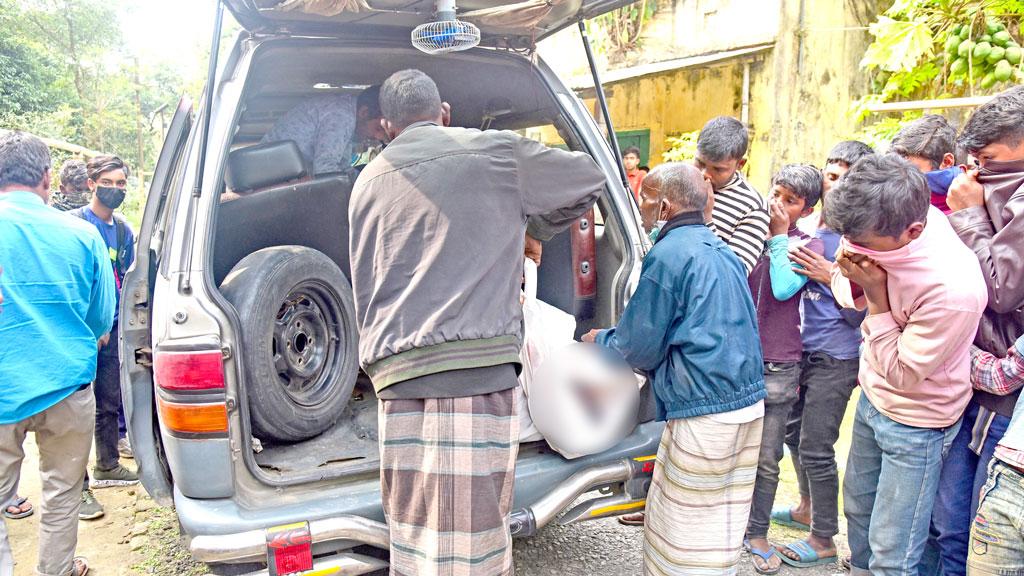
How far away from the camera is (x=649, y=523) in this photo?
2514 mm

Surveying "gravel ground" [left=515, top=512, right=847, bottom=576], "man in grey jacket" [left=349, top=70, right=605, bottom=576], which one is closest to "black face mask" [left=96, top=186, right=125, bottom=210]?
"man in grey jacket" [left=349, top=70, right=605, bottom=576]

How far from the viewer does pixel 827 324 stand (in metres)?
3.01

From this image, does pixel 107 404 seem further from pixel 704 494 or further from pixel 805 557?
pixel 805 557

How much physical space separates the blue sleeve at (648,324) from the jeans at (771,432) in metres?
0.86

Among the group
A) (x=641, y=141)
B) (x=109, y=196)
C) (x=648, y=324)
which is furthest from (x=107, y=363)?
(x=641, y=141)

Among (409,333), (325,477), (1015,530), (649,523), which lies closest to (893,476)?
(1015,530)

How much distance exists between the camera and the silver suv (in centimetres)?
221

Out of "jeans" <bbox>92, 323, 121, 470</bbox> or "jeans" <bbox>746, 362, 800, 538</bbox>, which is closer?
"jeans" <bbox>746, 362, 800, 538</bbox>

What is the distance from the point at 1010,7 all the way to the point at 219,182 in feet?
18.5

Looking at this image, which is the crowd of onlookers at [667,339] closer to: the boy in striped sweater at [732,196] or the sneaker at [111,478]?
the boy in striped sweater at [732,196]

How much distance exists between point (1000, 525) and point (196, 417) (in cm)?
232

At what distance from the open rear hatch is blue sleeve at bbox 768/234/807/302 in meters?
1.14

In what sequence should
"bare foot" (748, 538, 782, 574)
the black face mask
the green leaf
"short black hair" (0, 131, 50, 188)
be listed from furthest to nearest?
the green leaf
the black face mask
"bare foot" (748, 538, 782, 574)
"short black hair" (0, 131, 50, 188)

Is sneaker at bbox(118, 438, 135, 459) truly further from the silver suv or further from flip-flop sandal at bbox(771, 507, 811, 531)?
flip-flop sandal at bbox(771, 507, 811, 531)
